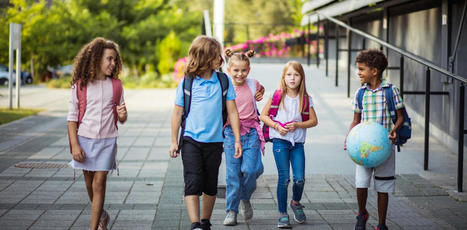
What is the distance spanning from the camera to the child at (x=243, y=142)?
532 centimetres

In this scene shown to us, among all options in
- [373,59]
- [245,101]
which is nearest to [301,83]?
[245,101]

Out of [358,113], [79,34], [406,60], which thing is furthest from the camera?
[79,34]

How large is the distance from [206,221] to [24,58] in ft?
99.3

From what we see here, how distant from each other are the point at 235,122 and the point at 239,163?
574 millimetres

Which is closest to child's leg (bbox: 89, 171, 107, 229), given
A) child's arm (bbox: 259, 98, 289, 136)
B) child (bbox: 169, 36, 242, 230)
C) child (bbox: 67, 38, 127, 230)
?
child (bbox: 67, 38, 127, 230)

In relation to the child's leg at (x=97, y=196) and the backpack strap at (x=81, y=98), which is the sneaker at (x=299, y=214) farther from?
the backpack strap at (x=81, y=98)

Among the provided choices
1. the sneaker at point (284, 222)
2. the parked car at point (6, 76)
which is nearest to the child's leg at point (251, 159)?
the sneaker at point (284, 222)

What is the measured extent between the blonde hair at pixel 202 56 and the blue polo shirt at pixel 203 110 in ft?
0.26

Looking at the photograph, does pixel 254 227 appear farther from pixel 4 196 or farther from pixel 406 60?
pixel 406 60

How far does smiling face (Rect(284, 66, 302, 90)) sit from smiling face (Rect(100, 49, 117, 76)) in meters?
1.42

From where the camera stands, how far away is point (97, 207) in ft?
15.8

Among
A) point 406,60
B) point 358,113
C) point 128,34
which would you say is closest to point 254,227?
point 358,113

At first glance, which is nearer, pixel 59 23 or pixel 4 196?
pixel 4 196

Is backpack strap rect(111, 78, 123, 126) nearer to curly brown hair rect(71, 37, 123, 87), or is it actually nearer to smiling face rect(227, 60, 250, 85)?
curly brown hair rect(71, 37, 123, 87)
